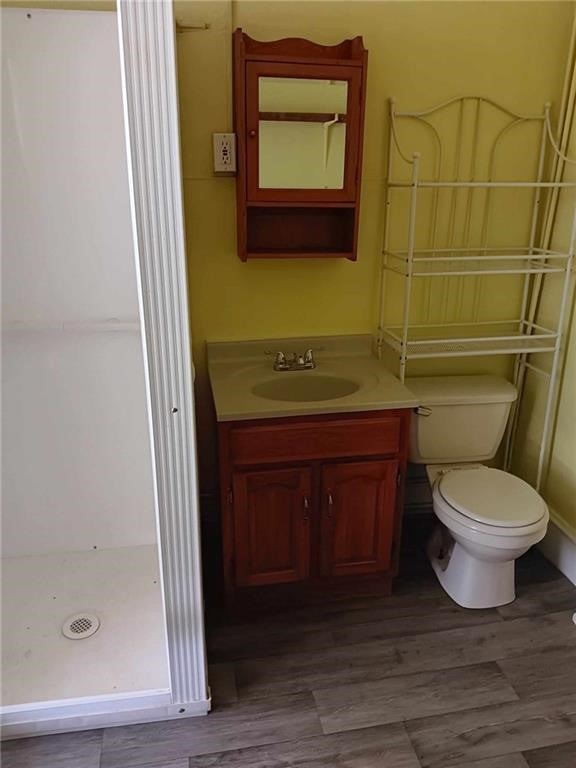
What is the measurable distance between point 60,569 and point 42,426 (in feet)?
1.76

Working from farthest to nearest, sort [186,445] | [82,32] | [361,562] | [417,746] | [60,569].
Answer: [60,569] < [361,562] < [82,32] < [417,746] < [186,445]

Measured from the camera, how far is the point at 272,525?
1.98 meters

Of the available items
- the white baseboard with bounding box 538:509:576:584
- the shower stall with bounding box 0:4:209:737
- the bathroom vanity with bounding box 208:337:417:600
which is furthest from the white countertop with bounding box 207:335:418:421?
the white baseboard with bounding box 538:509:576:584

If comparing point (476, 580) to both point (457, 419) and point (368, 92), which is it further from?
point (368, 92)

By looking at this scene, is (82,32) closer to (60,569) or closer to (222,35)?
(222,35)

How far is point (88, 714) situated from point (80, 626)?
351 millimetres

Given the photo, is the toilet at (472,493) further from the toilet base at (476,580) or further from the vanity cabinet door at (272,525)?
the vanity cabinet door at (272,525)

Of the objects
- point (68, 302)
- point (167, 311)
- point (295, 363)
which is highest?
point (167, 311)

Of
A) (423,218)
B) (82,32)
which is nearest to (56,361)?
(82,32)

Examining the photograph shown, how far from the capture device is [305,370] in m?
2.18

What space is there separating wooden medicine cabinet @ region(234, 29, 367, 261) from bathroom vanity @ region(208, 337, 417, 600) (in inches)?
19.1

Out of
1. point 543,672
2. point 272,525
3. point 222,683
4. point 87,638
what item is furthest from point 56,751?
point 543,672

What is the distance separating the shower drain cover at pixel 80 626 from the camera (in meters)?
1.92

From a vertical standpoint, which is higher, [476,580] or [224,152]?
[224,152]
